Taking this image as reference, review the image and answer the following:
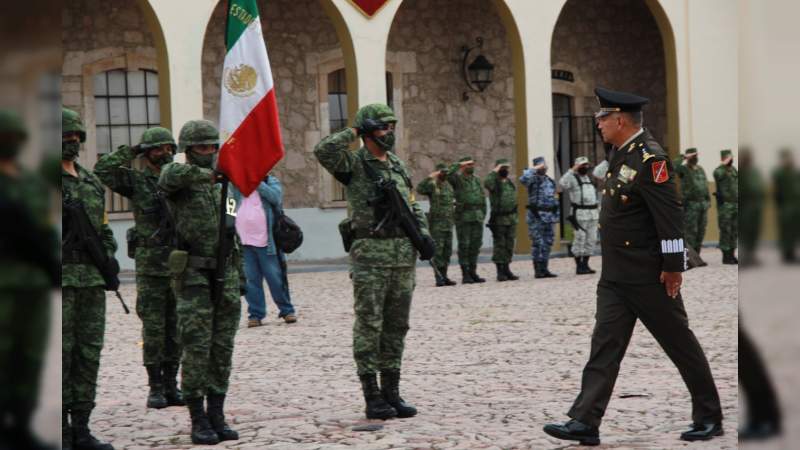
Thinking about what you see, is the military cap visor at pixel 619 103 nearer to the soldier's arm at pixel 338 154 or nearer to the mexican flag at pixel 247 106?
the soldier's arm at pixel 338 154

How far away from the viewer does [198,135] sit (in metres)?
5.85

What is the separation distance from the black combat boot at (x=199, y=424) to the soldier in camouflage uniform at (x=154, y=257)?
3.80ft

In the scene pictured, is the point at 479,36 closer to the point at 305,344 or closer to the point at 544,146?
the point at 544,146

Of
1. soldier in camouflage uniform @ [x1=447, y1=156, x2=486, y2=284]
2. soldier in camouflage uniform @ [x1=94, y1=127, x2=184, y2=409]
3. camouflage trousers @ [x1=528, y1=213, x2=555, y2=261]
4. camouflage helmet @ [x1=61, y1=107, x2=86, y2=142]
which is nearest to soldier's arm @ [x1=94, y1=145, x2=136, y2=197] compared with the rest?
soldier in camouflage uniform @ [x1=94, y1=127, x2=184, y2=409]

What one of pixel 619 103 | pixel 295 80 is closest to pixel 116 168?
pixel 619 103

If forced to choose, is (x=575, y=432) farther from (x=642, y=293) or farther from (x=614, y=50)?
(x=614, y=50)

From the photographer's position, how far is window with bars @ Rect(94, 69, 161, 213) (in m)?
17.5

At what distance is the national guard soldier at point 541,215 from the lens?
1542cm

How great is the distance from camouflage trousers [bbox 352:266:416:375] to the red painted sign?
37.6 feet

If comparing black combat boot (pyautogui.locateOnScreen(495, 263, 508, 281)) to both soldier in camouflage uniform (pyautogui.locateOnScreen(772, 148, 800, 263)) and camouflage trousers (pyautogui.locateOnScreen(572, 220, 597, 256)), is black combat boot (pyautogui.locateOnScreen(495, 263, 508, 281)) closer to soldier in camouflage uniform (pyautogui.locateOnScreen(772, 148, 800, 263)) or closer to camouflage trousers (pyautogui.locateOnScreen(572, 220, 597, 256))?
camouflage trousers (pyautogui.locateOnScreen(572, 220, 597, 256))

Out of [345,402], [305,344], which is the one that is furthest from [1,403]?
[305,344]

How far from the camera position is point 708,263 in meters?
16.7

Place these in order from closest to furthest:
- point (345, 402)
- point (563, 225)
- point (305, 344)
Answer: point (345, 402)
point (305, 344)
point (563, 225)

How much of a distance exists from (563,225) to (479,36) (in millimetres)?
3705
